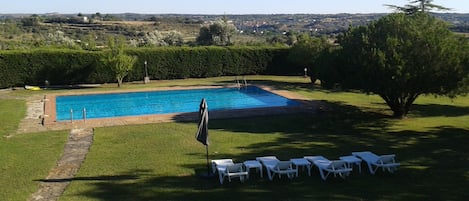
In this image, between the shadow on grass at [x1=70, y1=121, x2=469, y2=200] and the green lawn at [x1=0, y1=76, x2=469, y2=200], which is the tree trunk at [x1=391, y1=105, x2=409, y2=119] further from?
the shadow on grass at [x1=70, y1=121, x2=469, y2=200]

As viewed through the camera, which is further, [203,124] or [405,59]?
[405,59]

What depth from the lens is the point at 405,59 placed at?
59.1ft

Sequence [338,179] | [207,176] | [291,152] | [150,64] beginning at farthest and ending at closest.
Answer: [150,64]
[291,152]
[207,176]
[338,179]

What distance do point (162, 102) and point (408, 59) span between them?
14.5 m

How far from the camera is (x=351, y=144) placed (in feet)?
51.1

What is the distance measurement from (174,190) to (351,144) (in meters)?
6.95

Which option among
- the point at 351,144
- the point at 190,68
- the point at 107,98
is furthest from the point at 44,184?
the point at 190,68

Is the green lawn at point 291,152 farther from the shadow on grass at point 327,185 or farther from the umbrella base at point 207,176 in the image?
the umbrella base at point 207,176

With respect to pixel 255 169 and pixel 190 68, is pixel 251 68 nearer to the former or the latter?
pixel 190 68

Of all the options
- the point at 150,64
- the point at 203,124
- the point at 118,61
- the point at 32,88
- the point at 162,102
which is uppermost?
the point at 203,124

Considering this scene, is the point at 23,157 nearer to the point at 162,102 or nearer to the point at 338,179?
the point at 338,179

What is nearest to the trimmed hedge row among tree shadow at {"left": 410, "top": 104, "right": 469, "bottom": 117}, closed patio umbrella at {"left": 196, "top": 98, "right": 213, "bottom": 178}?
tree shadow at {"left": 410, "top": 104, "right": 469, "bottom": 117}

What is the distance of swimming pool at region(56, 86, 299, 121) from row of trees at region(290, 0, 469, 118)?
18.8 feet

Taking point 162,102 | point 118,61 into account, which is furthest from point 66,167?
point 118,61
